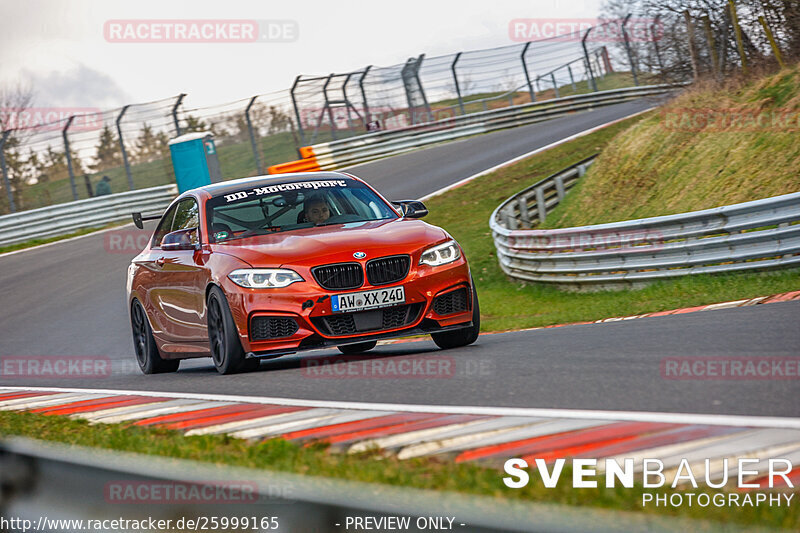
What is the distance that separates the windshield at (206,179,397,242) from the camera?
28.9ft

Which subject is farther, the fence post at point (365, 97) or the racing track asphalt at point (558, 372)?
the fence post at point (365, 97)

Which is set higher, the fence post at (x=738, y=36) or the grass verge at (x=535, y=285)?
the fence post at (x=738, y=36)

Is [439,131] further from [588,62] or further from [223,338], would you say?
[223,338]

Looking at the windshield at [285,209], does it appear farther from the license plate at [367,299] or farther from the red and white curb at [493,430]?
the red and white curb at [493,430]

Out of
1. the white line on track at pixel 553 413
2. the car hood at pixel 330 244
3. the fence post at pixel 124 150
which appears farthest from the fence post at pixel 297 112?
the white line on track at pixel 553 413

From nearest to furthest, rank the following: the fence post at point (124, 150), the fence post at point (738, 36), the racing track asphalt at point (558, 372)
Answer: the racing track asphalt at point (558, 372), the fence post at point (738, 36), the fence post at point (124, 150)

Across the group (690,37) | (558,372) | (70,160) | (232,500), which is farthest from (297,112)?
(232,500)

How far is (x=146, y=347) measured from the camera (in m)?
10.1

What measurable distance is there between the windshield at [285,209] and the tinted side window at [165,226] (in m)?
1.00

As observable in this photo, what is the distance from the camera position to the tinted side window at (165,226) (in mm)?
9984

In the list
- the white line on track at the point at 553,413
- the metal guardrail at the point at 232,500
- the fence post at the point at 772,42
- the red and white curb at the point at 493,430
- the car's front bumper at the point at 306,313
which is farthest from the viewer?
the fence post at the point at 772,42

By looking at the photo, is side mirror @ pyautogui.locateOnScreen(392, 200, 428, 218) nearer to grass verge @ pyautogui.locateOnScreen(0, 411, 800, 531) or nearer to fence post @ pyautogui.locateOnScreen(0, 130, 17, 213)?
grass verge @ pyautogui.locateOnScreen(0, 411, 800, 531)

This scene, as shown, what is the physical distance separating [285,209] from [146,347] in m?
2.32

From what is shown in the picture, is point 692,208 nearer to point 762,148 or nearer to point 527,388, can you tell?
point 762,148
